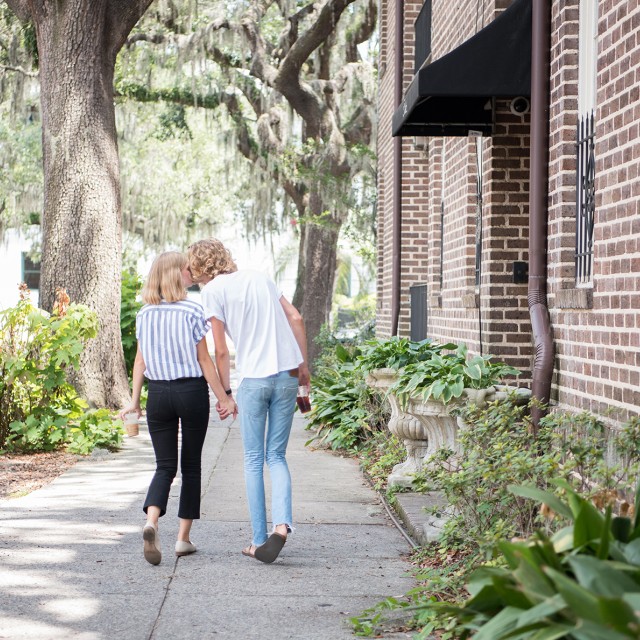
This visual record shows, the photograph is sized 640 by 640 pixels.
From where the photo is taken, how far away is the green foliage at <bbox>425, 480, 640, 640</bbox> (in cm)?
252

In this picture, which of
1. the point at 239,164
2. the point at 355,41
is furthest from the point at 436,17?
the point at 239,164

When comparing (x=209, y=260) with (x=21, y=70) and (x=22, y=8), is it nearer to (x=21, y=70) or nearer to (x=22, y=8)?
(x=22, y=8)

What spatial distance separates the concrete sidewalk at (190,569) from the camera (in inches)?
185

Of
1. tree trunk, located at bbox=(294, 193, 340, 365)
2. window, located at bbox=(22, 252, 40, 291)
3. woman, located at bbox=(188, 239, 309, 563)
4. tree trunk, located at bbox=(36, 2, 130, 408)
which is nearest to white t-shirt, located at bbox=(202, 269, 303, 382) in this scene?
woman, located at bbox=(188, 239, 309, 563)

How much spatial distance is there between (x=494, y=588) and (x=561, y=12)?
4.44 m

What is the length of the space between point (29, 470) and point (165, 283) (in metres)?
4.07

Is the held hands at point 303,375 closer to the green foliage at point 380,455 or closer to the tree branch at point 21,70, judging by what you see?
the green foliage at point 380,455

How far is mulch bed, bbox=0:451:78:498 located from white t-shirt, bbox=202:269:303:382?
309 cm

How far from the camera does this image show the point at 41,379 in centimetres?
1001

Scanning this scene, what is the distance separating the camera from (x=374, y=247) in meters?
23.1

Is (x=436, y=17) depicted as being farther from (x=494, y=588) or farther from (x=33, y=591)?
(x=494, y=588)

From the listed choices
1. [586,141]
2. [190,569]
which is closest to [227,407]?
[190,569]

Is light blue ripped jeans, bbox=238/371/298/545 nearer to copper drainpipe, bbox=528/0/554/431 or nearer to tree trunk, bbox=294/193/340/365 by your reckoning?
copper drainpipe, bbox=528/0/554/431

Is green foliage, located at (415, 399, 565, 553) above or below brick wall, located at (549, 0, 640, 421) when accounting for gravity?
below
